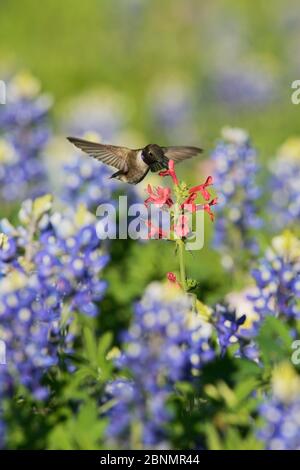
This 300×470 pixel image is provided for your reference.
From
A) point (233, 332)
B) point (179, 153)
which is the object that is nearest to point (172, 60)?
point (179, 153)

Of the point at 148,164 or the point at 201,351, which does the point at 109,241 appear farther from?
the point at 201,351

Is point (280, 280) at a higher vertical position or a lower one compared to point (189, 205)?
lower

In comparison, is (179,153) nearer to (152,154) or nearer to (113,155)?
(113,155)

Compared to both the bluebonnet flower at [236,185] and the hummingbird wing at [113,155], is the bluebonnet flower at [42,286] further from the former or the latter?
the bluebonnet flower at [236,185]

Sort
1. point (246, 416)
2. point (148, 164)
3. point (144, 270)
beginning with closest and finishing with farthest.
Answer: point (246, 416) < point (148, 164) < point (144, 270)

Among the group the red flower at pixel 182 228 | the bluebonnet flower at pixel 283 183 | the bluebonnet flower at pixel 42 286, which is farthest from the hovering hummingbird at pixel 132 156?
the bluebonnet flower at pixel 283 183
